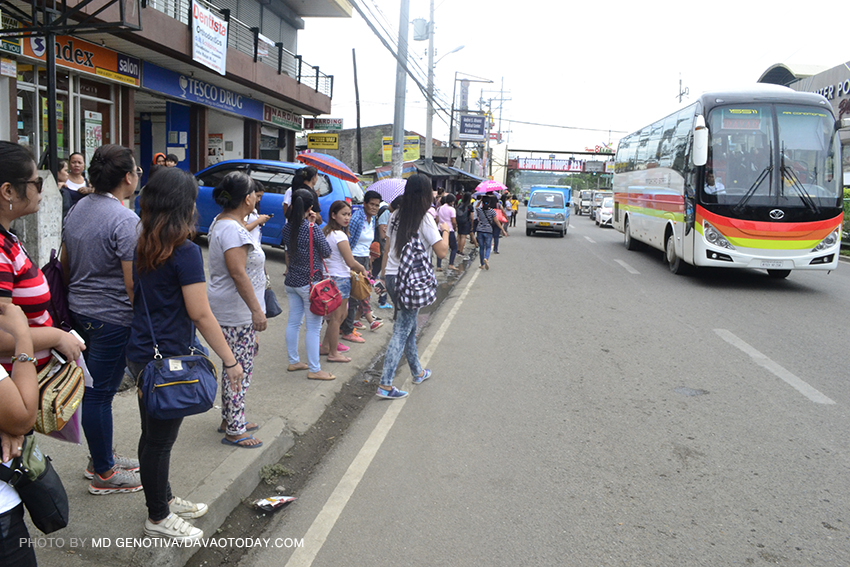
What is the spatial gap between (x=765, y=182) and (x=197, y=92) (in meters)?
13.6

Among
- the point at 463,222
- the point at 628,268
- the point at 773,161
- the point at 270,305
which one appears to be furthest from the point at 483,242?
the point at 270,305

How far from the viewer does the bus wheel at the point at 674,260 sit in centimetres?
1346

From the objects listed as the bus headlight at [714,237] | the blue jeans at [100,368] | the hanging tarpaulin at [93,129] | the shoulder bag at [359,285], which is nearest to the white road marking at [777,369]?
the bus headlight at [714,237]

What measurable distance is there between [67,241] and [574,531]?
299 centimetres

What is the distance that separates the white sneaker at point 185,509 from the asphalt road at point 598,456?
357mm

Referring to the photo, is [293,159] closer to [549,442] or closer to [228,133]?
[228,133]

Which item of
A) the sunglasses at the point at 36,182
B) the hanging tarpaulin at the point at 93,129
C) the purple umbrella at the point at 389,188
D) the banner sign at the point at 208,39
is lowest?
the sunglasses at the point at 36,182

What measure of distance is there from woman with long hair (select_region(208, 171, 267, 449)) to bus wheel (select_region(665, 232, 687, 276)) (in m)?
11.0

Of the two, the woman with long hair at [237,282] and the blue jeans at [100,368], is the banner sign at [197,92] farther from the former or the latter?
the blue jeans at [100,368]

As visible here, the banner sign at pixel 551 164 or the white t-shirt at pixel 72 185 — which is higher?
the banner sign at pixel 551 164

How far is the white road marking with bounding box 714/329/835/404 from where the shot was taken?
561cm

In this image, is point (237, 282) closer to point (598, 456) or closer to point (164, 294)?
point (164, 294)

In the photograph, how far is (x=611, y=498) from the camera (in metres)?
3.75

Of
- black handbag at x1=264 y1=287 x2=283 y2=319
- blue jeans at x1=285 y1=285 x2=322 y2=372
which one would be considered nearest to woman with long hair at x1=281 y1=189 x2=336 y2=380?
blue jeans at x1=285 y1=285 x2=322 y2=372
